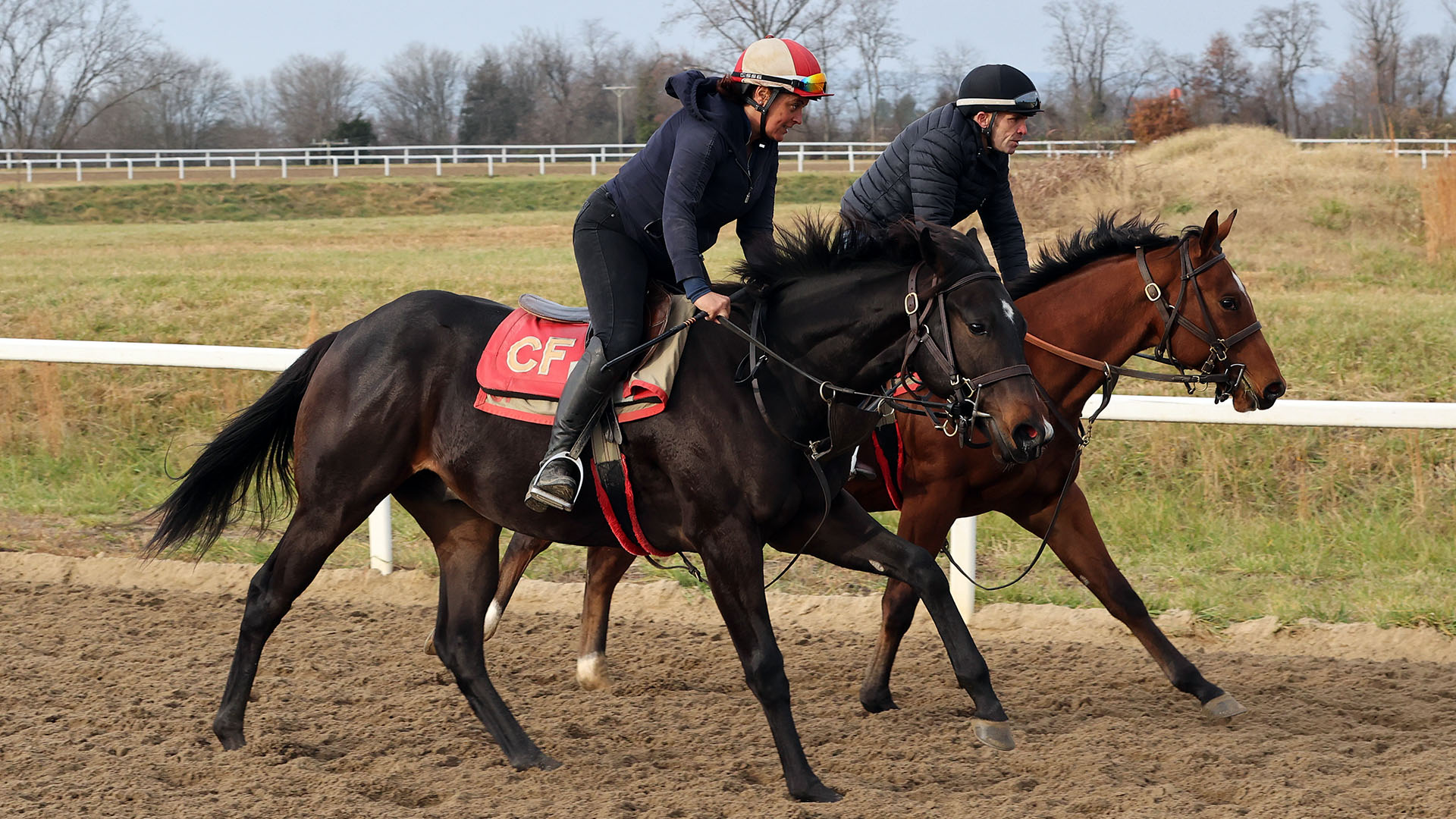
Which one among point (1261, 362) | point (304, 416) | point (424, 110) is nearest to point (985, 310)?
point (1261, 362)

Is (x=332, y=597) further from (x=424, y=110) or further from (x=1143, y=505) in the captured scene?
(x=424, y=110)

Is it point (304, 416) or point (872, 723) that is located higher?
point (304, 416)

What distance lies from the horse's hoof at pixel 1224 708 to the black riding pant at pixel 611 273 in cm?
246

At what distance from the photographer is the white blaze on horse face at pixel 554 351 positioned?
4.43 meters

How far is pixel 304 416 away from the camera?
15.6ft

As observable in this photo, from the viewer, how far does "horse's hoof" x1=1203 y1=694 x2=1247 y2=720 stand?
15.3ft

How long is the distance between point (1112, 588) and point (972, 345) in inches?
61.5

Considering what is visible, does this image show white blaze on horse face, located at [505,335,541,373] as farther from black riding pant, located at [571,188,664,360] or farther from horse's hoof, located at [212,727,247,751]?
horse's hoof, located at [212,727,247,751]

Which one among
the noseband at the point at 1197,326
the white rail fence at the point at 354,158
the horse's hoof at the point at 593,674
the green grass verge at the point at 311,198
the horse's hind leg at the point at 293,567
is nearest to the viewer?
the horse's hind leg at the point at 293,567

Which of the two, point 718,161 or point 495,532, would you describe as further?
point 495,532

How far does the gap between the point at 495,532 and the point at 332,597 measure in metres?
2.12

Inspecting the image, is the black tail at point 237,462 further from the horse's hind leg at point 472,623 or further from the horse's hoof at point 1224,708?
the horse's hoof at point 1224,708

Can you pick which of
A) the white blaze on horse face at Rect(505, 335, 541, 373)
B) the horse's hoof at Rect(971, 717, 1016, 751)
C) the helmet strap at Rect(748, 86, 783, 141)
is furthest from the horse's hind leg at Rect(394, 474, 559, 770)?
the helmet strap at Rect(748, 86, 783, 141)

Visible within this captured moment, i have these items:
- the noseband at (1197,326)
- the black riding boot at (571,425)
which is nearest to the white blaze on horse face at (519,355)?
the black riding boot at (571,425)
